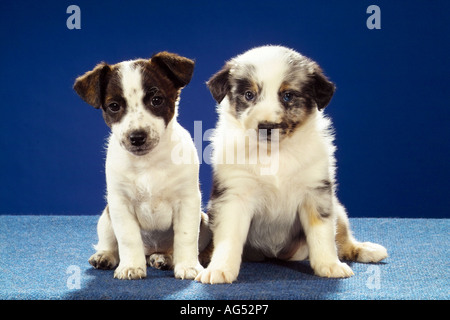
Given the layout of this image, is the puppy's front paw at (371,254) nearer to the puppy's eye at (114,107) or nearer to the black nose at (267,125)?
the black nose at (267,125)

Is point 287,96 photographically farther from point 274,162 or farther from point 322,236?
point 322,236

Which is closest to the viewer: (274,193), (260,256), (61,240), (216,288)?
(216,288)

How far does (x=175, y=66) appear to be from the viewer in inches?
141

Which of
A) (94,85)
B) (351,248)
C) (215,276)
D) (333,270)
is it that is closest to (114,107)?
(94,85)

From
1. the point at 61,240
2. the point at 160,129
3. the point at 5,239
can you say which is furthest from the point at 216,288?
the point at 5,239

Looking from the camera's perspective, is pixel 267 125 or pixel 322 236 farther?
pixel 322 236

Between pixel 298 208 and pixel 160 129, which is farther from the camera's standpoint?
pixel 298 208

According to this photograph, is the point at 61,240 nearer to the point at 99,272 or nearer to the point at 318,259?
the point at 99,272

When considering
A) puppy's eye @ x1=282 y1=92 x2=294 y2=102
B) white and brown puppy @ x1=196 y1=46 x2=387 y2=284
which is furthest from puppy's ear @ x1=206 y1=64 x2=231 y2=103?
puppy's eye @ x1=282 y1=92 x2=294 y2=102

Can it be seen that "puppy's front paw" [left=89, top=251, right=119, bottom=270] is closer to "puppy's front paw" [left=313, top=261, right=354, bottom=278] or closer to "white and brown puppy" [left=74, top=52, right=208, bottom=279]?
"white and brown puppy" [left=74, top=52, right=208, bottom=279]

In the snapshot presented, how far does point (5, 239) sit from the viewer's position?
468 cm

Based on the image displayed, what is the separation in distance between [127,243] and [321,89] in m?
1.39

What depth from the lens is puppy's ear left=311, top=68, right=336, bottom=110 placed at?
3645 millimetres

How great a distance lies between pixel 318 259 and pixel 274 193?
0.45 meters
